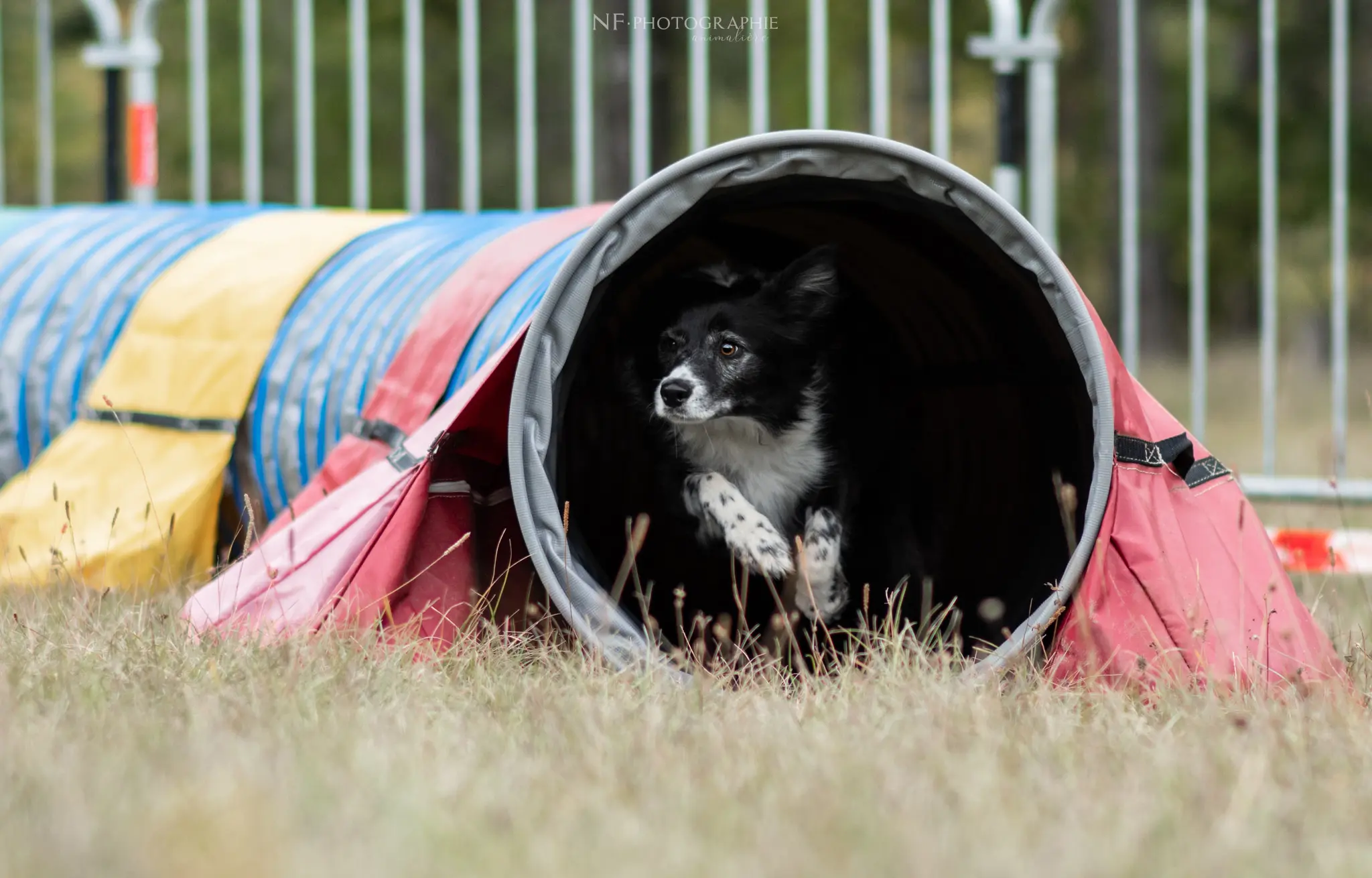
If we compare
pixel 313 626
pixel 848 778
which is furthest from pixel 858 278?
pixel 848 778

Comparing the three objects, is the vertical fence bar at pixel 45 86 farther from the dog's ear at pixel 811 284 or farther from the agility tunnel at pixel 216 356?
the dog's ear at pixel 811 284

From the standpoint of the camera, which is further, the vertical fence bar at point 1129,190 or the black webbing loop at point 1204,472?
the vertical fence bar at point 1129,190

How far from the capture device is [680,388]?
422 cm

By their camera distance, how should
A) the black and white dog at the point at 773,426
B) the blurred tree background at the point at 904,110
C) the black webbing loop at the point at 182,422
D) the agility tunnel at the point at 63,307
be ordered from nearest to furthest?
1. the black and white dog at the point at 773,426
2. the black webbing loop at the point at 182,422
3. the agility tunnel at the point at 63,307
4. the blurred tree background at the point at 904,110

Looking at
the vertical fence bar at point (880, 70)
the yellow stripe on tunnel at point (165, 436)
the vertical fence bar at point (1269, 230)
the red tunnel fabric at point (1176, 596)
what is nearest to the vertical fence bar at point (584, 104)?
the vertical fence bar at point (880, 70)

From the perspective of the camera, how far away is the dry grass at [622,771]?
76.7 inches

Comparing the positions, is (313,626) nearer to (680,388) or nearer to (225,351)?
(680,388)

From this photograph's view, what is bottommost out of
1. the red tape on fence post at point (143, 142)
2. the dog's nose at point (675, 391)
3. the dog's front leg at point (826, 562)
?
the dog's front leg at point (826, 562)

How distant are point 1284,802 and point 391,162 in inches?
761

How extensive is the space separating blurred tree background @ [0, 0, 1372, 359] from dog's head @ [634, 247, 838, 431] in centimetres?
684

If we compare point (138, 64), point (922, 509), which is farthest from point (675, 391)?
point (138, 64)

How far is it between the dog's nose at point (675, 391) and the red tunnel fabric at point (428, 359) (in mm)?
655

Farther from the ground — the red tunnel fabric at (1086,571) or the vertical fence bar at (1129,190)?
the vertical fence bar at (1129,190)

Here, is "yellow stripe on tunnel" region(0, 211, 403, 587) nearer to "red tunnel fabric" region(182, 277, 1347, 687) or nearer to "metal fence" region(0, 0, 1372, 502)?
"red tunnel fabric" region(182, 277, 1347, 687)
